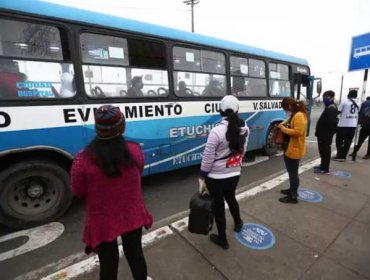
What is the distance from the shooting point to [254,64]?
6047 mm

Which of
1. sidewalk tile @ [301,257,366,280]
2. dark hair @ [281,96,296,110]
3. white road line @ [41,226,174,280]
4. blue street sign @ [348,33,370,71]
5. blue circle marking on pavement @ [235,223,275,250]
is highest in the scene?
blue street sign @ [348,33,370,71]

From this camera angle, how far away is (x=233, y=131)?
245 centimetres

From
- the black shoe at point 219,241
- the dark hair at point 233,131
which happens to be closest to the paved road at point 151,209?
the black shoe at point 219,241

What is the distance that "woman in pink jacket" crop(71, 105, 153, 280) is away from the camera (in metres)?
1.57

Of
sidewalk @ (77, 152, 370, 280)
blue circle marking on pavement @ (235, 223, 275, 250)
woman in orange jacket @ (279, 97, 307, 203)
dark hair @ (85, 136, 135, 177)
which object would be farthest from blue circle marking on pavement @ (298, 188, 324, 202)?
dark hair @ (85, 136, 135, 177)

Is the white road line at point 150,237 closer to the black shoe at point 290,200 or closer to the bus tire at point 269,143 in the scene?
the black shoe at point 290,200

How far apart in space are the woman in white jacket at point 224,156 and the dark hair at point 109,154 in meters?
1.12

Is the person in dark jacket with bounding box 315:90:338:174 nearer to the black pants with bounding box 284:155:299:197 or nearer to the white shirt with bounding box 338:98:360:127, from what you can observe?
the white shirt with bounding box 338:98:360:127

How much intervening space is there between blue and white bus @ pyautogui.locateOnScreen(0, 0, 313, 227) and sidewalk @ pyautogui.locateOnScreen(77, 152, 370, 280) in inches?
64.3

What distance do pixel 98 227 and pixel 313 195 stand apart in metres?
3.97

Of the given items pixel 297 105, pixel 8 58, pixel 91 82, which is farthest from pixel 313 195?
pixel 8 58

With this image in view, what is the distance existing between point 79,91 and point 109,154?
7.66 ft

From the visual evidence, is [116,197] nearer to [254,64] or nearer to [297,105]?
[297,105]

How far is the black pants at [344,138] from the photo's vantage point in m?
6.41
